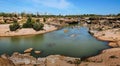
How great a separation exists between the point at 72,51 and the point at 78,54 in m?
3.50

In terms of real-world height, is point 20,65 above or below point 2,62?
below

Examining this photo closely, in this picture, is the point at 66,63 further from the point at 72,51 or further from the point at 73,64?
the point at 72,51

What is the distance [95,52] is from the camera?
46.6 m

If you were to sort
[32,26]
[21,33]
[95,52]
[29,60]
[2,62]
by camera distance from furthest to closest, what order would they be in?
1. [32,26]
2. [21,33]
3. [95,52]
4. [29,60]
5. [2,62]

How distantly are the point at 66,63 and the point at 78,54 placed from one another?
415 inches

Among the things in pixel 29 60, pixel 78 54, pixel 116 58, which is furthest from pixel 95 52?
pixel 29 60

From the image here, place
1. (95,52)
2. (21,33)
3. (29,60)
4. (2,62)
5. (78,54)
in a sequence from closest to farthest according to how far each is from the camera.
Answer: (2,62)
(29,60)
(78,54)
(95,52)
(21,33)

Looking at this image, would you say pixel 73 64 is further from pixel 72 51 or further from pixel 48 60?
pixel 72 51

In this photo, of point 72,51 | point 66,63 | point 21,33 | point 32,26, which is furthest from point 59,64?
point 32,26

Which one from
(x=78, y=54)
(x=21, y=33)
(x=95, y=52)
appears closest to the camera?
(x=78, y=54)

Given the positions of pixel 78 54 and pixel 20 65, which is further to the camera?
pixel 78 54

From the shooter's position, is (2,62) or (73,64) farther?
(73,64)

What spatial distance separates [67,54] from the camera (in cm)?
4412

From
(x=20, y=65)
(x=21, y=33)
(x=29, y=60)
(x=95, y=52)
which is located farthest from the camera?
(x=21, y=33)
